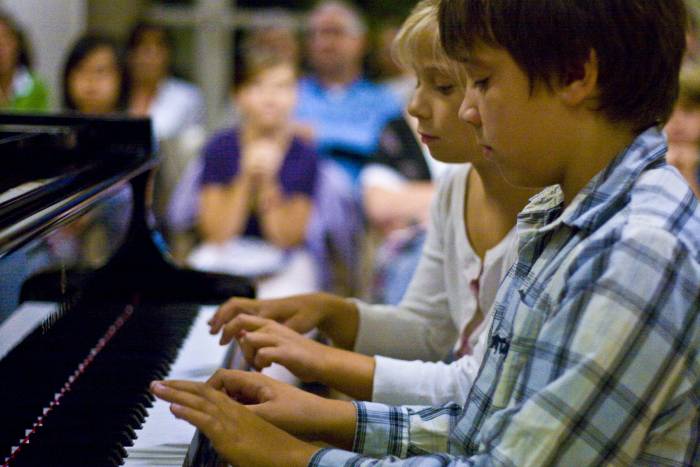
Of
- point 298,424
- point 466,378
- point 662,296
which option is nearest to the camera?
point 662,296

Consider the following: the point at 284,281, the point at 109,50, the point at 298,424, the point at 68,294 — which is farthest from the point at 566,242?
the point at 109,50

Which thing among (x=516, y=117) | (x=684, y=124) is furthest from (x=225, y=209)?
(x=516, y=117)

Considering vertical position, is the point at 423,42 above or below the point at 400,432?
above

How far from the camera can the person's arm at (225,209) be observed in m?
3.73

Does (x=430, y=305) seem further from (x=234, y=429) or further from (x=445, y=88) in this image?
Answer: (x=234, y=429)

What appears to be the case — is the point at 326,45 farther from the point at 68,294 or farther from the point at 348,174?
the point at 68,294

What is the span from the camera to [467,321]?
1.46 metres

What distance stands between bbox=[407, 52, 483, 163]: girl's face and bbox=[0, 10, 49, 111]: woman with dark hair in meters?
2.83

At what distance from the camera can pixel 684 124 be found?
2.94m

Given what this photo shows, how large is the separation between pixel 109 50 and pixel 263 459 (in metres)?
3.25

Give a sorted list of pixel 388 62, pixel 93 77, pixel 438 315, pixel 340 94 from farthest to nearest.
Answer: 1. pixel 388 62
2. pixel 340 94
3. pixel 93 77
4. pixel 438 315

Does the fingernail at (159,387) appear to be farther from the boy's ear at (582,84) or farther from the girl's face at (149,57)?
the girl's face at (149,57)

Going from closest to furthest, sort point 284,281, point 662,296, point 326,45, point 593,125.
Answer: point 662,296
point 593,125
point 284,281
point 326,45

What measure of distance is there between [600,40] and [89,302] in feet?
3.33
